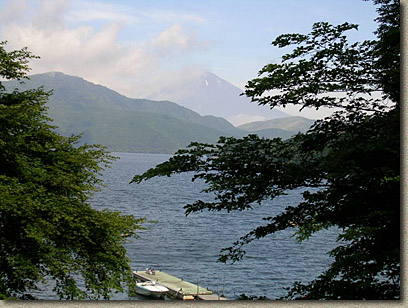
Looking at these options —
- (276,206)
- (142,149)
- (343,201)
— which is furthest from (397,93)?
(142,149)

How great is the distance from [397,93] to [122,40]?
7.81 ft

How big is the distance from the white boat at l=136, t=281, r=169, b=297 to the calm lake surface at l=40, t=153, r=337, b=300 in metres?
0.57

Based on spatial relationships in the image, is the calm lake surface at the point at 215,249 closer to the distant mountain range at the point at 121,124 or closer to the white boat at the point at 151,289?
the white boat at the point at 151,289

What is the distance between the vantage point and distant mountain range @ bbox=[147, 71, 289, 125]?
4707mm

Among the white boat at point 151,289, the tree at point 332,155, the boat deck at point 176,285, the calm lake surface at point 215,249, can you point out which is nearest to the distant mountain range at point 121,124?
the calm lake surface at point 215,249

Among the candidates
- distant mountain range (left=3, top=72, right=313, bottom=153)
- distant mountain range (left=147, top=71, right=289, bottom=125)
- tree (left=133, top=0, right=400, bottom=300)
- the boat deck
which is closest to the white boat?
the boat deck

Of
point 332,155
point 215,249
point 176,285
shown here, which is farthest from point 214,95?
point 215,249

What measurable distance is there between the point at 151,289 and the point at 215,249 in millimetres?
6182

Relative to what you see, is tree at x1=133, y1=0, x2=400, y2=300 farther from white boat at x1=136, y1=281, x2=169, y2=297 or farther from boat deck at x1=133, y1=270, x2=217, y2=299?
white boat at x1=136, y1=281, x2=169, y2=297

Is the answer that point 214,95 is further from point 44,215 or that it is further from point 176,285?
point 176,285

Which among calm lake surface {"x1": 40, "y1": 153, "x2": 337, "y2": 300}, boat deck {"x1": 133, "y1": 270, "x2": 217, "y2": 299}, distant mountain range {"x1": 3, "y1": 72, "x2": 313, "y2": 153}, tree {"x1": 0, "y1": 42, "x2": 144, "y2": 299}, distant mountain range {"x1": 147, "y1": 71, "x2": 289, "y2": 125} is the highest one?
distant mountain range {"x1": 3, "y1": 72, "x2": 313, "y2": 153}

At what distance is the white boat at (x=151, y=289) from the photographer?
13188 mm

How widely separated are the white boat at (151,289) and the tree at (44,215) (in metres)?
6.18

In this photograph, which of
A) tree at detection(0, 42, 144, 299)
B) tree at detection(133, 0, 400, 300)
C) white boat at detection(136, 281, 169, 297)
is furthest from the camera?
white boat at detection(136, 281, 169, 297)
